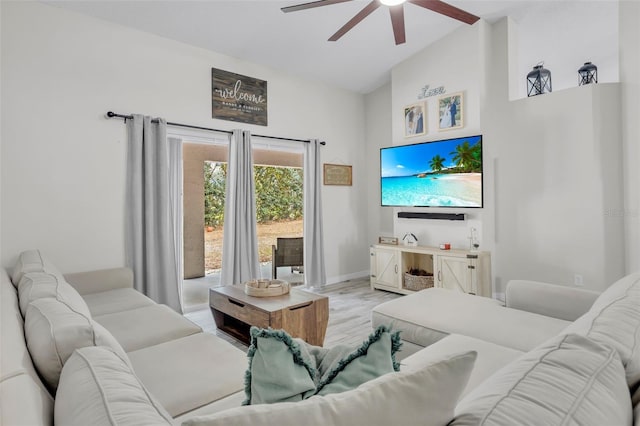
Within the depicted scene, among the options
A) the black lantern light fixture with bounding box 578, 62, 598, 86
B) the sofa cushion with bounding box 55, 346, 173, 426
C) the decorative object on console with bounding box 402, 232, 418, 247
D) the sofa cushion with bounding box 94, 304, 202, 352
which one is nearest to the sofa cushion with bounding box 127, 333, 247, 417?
the sofa cushion with bounding box 94, 304, 202, 352

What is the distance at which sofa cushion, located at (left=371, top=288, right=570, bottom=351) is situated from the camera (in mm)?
1867

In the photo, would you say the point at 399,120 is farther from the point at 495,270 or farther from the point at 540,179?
the point at 495,270

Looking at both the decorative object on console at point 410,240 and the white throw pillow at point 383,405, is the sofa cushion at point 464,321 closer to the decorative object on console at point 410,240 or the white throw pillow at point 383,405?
the white throw pillow at point 383,405

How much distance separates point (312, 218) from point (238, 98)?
1.77 m

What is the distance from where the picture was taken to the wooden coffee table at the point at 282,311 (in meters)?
2.47

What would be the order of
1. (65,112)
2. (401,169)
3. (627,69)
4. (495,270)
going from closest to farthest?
(65,112)
(627,69)
(495,270)
(401,169)

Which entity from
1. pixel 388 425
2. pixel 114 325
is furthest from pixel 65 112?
pixel 388 425

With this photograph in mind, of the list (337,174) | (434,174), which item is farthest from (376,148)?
(434,174)

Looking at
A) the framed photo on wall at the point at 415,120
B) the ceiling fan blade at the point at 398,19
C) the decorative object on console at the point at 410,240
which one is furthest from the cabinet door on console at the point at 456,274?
the ceiling fan blade at the point at 398,19

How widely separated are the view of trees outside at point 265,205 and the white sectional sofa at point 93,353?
2.25 meters

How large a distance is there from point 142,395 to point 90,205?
9.62 feet

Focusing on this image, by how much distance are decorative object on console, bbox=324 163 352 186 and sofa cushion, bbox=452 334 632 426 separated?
4299 mm

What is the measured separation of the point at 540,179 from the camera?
Answer: 12.5ft

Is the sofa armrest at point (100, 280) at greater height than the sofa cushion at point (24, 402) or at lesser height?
lesser
